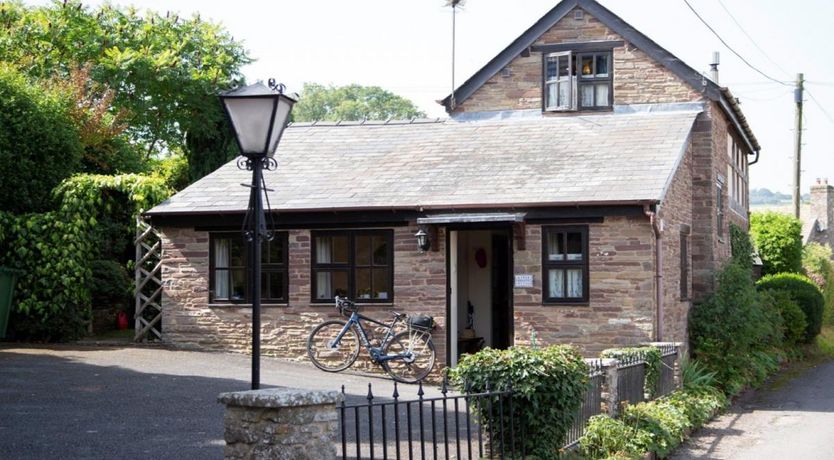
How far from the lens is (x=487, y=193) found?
1911 cm

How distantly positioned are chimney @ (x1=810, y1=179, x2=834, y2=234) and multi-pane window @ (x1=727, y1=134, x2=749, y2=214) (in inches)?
877

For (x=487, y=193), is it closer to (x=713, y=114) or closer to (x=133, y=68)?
(x=713, y=114)

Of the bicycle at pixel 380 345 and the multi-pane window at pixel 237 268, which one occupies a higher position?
the multi-pane window at pixel 237 268

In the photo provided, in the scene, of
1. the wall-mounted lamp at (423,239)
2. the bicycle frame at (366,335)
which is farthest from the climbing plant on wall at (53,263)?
the wall-mounted lamp at (423,239)

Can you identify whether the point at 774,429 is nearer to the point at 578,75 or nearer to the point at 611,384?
the point at 611,384

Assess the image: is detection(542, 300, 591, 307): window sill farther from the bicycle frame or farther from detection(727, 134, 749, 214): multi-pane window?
detection(727, 134, 749, 214): multi-pane window

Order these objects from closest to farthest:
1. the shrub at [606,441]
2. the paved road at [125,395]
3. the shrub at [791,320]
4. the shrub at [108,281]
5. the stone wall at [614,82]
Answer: the paved road at [125,395] < the shrub at [606,441] < the stone wall at [614,82] < the shrub at [108,281] < the shrub at [791,320]

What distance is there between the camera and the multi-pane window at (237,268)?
20.2 m

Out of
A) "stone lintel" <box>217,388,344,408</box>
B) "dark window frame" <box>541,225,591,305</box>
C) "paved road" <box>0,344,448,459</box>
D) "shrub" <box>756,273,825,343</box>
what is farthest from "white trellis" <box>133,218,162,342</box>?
"shrub" <box>756,273,825,343</box>

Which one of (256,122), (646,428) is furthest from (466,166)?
(256,122)

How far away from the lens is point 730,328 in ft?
65.7

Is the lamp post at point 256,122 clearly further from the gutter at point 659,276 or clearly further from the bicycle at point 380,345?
the gutter at point 659,276

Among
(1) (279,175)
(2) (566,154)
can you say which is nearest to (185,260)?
(1) (279,175)

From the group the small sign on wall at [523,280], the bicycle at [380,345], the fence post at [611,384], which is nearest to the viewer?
the fence post at [611,384]
